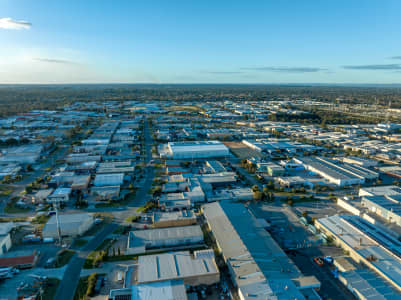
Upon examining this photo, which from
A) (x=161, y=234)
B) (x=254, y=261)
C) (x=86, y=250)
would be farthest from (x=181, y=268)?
(x=86, y=250)

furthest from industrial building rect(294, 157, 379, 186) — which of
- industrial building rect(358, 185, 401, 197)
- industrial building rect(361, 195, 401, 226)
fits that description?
industrial building rect(361, 195, 401, 226)

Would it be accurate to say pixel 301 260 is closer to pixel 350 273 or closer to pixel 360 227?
pixel 350 273

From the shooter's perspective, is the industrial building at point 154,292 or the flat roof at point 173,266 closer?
the industrial building at point 154,292

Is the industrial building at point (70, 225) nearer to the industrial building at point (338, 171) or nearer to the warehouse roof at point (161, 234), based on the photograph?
the warehouse roof at point (161, 234)

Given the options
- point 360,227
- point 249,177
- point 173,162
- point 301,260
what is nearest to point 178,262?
point 301,260

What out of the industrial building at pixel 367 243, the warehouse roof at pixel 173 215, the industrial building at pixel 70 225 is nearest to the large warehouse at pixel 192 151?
the warehouse roof at pixel 173 215

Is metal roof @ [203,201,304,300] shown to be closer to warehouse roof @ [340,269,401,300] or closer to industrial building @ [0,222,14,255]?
warehouse roof @ [340,269,401,300]

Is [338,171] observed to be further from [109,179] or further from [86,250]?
[86,250]

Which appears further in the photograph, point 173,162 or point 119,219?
point 173,162
